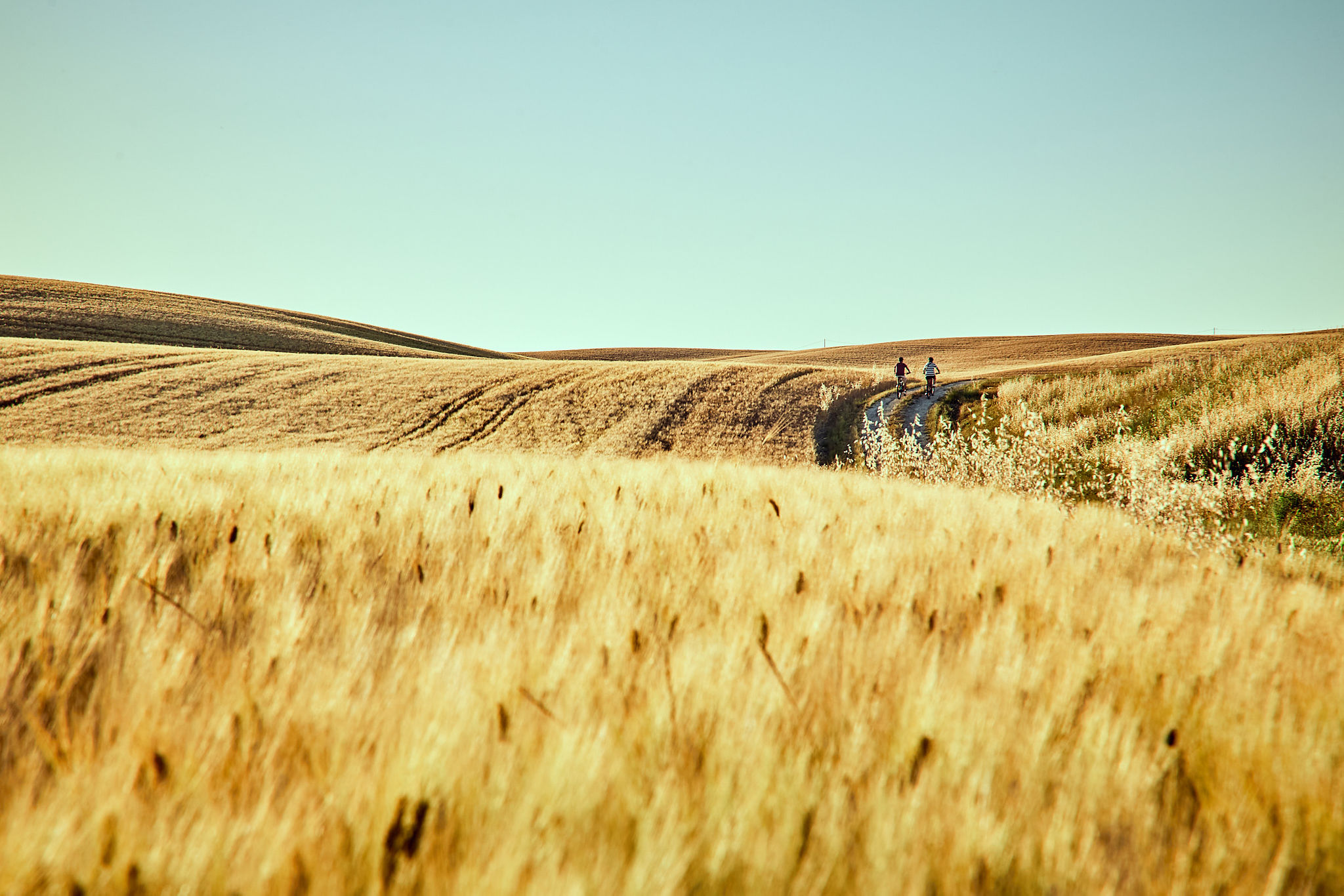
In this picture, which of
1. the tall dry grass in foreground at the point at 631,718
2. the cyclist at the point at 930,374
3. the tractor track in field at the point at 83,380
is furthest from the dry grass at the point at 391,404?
the tall dry grass in foreground at the point at 631,718

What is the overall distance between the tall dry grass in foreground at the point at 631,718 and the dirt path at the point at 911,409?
713 inches

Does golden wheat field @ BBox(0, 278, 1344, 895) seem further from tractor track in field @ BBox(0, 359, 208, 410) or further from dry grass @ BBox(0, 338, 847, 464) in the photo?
tractor track in field @ BBox(0, 359, 208, 410)

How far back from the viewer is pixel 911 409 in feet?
81.3

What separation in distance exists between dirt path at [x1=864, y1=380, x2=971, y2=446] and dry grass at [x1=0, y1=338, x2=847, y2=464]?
2615 millimetres

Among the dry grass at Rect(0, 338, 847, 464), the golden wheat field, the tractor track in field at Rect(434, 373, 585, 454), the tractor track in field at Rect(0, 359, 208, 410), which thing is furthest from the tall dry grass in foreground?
the tractor track in field at Rect(0, 359, 208, 410)

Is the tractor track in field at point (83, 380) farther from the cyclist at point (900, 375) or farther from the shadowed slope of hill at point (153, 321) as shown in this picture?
the cyclist at point (900, 375)

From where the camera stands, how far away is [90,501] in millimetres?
2926

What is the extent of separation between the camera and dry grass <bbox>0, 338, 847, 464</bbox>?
20719mm

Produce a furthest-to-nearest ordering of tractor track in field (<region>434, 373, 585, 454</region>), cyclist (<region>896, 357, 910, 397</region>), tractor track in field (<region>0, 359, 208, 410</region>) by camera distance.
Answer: cyclist (<region>896, 357, 910, 397</region>), tractor track in field (<region>434, 373, 585, 454</region>), tractor track in field (<region>0, 359, 208, 410</region>)

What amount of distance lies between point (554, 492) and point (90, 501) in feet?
7.71

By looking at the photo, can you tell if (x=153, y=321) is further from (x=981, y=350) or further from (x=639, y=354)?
(x=981, y=350)

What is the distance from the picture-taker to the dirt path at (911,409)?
2109 centimetres

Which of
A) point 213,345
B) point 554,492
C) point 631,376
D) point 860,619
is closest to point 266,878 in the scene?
point 860,619

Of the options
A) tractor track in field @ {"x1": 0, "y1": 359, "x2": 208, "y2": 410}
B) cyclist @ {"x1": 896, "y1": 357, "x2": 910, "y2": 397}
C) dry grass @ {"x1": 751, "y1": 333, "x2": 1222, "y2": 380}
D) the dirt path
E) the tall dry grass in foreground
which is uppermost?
dry grass @ {"x1": 751, "y1": 333, "x2": 1222, "y2": 380}
